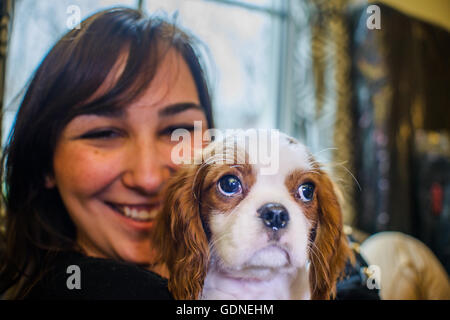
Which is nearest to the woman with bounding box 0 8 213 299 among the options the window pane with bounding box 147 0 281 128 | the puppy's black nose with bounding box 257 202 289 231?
the window pane with bounding box 147 0 281 128

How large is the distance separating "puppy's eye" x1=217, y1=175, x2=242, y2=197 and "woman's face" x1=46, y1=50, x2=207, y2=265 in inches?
6.2

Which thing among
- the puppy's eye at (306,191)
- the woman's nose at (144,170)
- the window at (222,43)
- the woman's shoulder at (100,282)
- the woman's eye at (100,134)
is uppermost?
the window at (222,43)

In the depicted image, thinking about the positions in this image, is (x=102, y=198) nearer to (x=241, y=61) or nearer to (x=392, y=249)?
(x=241, y=61)

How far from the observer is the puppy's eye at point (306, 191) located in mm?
536

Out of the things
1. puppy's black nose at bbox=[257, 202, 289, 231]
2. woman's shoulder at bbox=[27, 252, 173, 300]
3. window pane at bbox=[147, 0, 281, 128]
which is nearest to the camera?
puppy's black nose at bbox=[257, 202, 289, 231]

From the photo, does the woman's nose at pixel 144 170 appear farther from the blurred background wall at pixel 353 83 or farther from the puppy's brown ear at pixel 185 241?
the blurred background wall at pixel 353 83

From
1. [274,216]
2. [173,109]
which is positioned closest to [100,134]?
[173,109]

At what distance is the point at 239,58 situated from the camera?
928mm

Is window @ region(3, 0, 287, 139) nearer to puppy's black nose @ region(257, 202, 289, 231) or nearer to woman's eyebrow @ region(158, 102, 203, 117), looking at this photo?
woman's eyebrow @ region(158, 102, 203, 117)

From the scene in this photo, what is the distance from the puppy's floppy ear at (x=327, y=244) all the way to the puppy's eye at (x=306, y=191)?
17 millimetres

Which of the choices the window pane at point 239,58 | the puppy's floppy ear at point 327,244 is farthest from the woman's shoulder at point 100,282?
the window pane at point 239,58

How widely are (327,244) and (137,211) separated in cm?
36

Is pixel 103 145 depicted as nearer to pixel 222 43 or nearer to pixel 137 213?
pixel 137 213

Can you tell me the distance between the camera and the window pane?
80 centimetres
